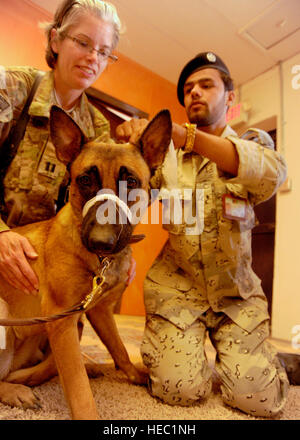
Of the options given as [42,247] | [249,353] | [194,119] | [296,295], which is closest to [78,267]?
[42,247]

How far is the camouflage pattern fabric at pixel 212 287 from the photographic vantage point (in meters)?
1.39

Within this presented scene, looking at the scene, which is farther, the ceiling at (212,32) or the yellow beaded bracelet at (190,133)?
the ceiling at (212,32)

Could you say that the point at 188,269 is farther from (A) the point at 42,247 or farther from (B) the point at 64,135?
(B) the point at 64,135

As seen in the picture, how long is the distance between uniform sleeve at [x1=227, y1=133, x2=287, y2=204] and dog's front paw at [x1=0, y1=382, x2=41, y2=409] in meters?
1.25

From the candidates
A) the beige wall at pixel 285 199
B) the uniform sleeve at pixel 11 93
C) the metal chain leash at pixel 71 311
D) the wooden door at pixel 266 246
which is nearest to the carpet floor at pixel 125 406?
the metal chain leash at pixel 71 311

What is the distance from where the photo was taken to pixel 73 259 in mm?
1140

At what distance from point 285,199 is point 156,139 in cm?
264

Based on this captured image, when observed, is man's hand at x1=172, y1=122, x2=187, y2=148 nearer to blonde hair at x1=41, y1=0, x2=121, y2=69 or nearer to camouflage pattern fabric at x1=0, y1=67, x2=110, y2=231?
camouflage pattern fabric at x1=0, y1=67, x2=110, y2=231

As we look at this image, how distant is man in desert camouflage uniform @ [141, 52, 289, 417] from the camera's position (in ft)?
4.44

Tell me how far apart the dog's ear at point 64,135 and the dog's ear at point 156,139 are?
26 cm

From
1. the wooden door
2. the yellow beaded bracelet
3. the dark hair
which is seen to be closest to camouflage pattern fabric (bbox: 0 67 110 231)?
the yellow beaded bracelet

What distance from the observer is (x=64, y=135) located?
1181mm

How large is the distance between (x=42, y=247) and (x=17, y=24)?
8.50ft

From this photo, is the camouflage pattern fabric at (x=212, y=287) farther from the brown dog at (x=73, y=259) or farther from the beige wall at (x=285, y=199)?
the beige wall at (x=285, y=199)
